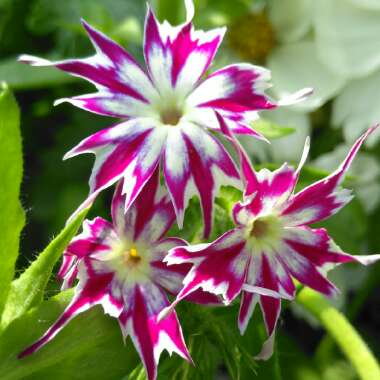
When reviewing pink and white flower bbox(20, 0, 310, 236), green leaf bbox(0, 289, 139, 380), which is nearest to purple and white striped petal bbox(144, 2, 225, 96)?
pink and white flower bbox(20, 0, 310, 236)

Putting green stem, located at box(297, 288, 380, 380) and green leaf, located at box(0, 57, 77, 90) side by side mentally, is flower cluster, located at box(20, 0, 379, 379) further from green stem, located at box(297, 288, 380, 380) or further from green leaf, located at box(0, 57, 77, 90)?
green leaf, located at box(0, 57, 77, 90)

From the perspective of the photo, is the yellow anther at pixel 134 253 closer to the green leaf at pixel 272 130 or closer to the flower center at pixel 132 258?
the flower center at pixel 132 258

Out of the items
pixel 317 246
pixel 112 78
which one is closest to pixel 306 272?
pixel 317 246

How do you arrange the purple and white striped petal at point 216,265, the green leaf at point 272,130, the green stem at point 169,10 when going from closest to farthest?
the purple and white striped petal at point 216,265 → the green leaf at point 272,130 → the green stem at point 169,10

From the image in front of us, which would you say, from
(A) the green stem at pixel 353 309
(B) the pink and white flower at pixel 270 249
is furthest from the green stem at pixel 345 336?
(A) the green stem at pixel 353 309

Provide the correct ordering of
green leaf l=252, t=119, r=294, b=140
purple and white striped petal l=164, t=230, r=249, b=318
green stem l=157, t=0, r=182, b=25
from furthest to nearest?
green stem l=157, t=0, r=182, b=25 → green leaf l=252, t=119, r=294, b=140 → purple and white striped petal l=164, t=230, r=249, b=318

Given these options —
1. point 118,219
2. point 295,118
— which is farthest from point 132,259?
point 295,118
